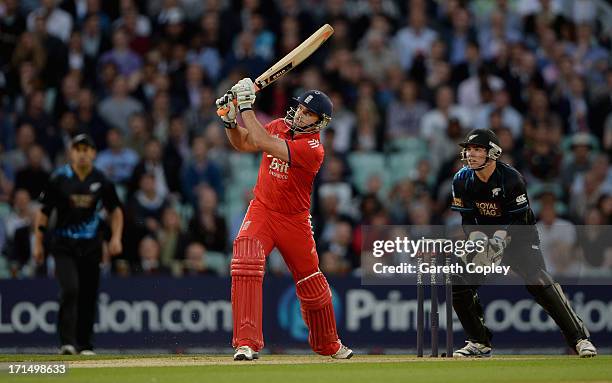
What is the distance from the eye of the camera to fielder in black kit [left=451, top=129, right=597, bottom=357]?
12.4 metres

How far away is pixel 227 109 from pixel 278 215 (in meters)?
1.03

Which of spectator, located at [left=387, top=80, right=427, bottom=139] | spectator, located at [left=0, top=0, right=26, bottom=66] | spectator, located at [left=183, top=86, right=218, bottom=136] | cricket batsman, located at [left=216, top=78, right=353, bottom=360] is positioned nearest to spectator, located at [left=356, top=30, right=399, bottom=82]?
spectator, located at [left=387, top=80, right=427, bottom=139]

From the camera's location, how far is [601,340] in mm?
16359

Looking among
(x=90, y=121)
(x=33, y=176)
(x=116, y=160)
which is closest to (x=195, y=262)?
(x=116, y=160)

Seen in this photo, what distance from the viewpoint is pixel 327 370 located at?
440 inches

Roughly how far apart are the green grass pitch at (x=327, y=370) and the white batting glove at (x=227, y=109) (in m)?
2.06

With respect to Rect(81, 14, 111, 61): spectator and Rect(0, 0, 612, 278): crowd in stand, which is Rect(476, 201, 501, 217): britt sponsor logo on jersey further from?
Rect(81, 14, 111, 61): spectator

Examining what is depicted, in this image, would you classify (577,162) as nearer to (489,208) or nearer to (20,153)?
(489,208)

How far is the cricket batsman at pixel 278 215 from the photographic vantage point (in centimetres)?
1152

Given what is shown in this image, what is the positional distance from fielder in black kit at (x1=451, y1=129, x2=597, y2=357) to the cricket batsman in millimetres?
1381

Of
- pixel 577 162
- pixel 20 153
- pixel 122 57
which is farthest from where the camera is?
pixel 122 57

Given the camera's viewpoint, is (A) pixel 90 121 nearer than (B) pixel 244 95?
A: No

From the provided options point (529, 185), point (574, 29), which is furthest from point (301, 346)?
point (574, 29)

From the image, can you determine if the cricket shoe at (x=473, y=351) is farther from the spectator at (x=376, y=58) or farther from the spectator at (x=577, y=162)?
the spectator at (x=376, y=58)
